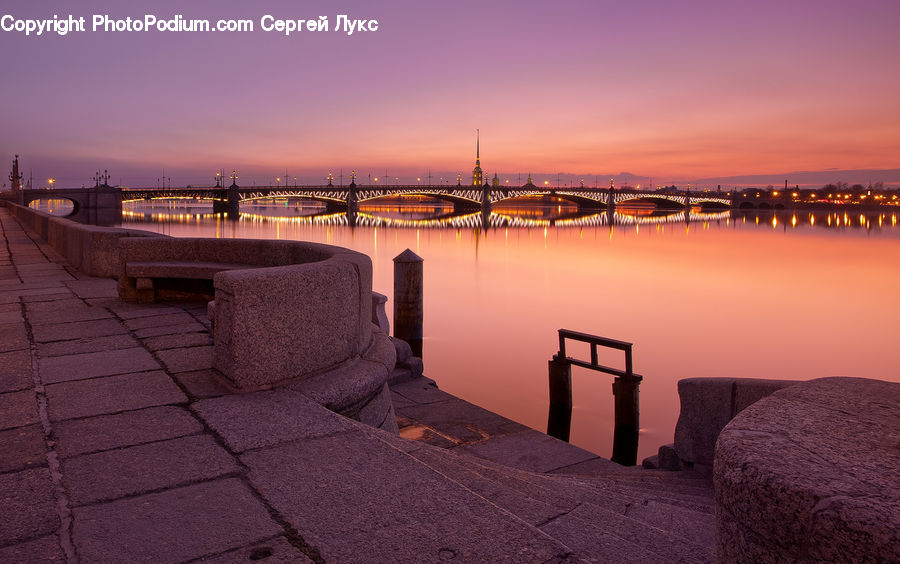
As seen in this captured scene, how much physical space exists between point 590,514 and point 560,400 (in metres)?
6.08

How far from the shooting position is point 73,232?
9414 mm

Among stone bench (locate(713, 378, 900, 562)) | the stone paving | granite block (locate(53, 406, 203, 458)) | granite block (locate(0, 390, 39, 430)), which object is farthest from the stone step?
granite block (locate(0, 390, 39, 430))

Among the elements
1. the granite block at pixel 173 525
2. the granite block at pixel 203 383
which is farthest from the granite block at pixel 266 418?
the granite block at pixel 173 525

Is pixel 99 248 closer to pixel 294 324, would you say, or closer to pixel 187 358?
pixel 187 358

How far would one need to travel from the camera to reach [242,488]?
223cm

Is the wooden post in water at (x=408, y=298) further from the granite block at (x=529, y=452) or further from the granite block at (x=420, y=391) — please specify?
the granite block at (x=529, y=452)

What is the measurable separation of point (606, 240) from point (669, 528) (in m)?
48.4

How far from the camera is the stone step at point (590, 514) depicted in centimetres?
216

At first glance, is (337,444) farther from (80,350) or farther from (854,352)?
(854,352)

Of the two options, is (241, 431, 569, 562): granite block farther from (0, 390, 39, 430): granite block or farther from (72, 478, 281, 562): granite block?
(0, 390, 39, 430): granite block

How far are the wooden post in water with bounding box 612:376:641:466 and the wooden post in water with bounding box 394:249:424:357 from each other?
414 cm

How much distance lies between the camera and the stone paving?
1870 millimetres

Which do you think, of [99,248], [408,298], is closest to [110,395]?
[99,248]

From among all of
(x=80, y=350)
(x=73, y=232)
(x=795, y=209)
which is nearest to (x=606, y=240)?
(x=73, y=232)
